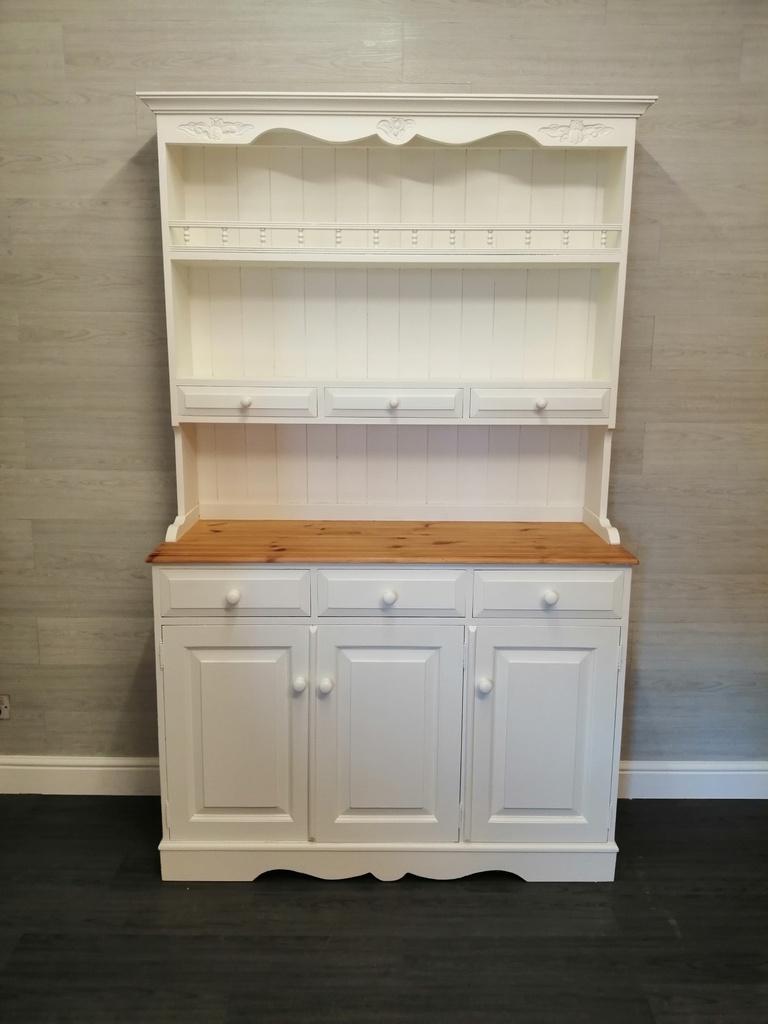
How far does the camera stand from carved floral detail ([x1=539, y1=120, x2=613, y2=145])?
1886mm

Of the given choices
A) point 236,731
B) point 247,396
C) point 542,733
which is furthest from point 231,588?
point 542,733

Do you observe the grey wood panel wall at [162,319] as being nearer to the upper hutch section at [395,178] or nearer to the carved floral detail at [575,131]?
the upper hutch section at [395,178]

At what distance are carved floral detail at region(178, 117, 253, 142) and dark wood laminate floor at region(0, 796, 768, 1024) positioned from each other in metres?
2.02

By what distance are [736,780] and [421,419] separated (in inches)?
64.5

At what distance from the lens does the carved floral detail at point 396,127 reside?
1878 millimetres

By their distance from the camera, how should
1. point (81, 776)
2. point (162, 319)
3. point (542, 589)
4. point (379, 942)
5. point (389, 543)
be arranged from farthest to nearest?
point (81, 776) < point (162, 319) < point (389, 543) < point (542, 589) < point (379, 942)

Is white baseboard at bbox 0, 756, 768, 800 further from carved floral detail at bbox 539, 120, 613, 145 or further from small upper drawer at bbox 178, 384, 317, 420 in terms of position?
carved floral detail at bbox 539, 120, 613, 145

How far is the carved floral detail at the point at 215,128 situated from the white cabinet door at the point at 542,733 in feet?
4.78

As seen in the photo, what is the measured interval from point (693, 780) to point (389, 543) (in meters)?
1.37

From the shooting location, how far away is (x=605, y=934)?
6.06 feet

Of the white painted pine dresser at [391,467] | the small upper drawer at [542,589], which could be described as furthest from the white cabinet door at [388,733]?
the small upper drawer at [542,589]

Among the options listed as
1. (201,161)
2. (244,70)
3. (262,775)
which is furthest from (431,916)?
(244,70)

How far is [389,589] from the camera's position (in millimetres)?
1896

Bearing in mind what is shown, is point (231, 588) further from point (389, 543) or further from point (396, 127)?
point (396, 127)
